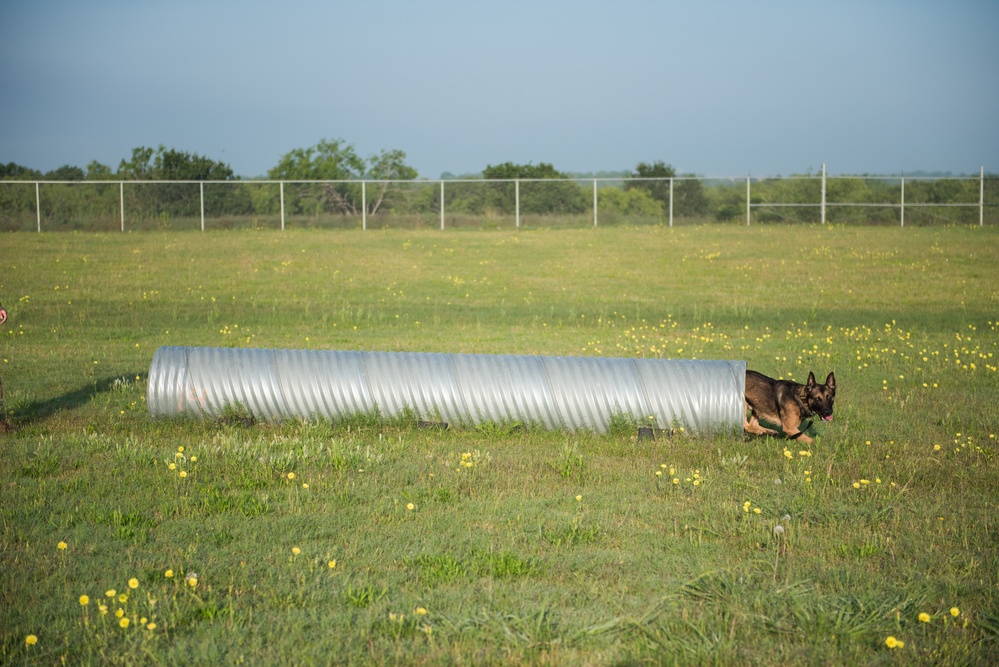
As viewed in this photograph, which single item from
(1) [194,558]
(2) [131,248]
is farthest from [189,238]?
(1) [194,558]

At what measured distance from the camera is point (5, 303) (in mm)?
20656

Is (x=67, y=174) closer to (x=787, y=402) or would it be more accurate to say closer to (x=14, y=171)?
(x=14, y=171)

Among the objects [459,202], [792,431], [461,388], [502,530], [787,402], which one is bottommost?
[502,530]

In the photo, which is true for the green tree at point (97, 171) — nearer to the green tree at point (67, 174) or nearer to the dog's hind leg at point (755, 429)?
the green tree at point (67, 174)

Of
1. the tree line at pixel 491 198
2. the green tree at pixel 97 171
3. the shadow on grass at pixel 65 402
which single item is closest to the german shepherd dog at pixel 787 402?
the shadow on grass at pixel 65 402

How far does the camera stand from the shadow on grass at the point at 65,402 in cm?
973

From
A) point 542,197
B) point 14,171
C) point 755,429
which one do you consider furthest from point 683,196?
point 14,171

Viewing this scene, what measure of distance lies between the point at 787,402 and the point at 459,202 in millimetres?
31541

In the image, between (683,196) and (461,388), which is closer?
(461,388)

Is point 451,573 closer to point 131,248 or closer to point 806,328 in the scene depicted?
point 806,328

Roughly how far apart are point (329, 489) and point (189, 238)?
90.4 ft

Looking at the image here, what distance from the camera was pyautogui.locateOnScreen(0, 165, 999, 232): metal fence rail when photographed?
3794 centimetres

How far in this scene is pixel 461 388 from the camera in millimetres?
9414

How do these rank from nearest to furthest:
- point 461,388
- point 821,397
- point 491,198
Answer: point 821,397, point 461,388, point 491,198
